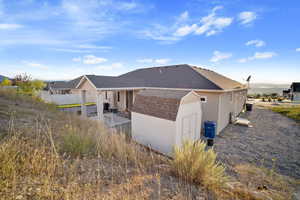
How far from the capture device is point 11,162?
2.03m

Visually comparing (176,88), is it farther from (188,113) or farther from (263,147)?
(263,147)

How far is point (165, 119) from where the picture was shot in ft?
18.0

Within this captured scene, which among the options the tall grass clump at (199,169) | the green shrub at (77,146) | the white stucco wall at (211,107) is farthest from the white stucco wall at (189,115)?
the green shrub at (77,146)

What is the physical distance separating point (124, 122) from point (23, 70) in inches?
585

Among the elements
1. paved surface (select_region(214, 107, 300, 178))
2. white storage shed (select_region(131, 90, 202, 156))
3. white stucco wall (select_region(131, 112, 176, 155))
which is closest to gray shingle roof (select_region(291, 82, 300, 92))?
paved surface (select_region(214, 107, 300, 178))

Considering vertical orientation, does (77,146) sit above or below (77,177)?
above

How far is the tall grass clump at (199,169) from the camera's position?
2.64 m

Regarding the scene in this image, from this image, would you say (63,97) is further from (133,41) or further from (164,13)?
(164,13)

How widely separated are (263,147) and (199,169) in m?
6.23

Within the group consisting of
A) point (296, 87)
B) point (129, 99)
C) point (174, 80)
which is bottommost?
point (129, 99)

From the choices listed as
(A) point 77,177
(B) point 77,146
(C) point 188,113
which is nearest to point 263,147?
(C) point 188,113

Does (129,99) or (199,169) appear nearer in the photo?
(199,169)

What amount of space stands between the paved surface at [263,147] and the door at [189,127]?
1387 mm

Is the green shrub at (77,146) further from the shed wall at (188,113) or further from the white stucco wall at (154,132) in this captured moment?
the shed wall at (188,113)
